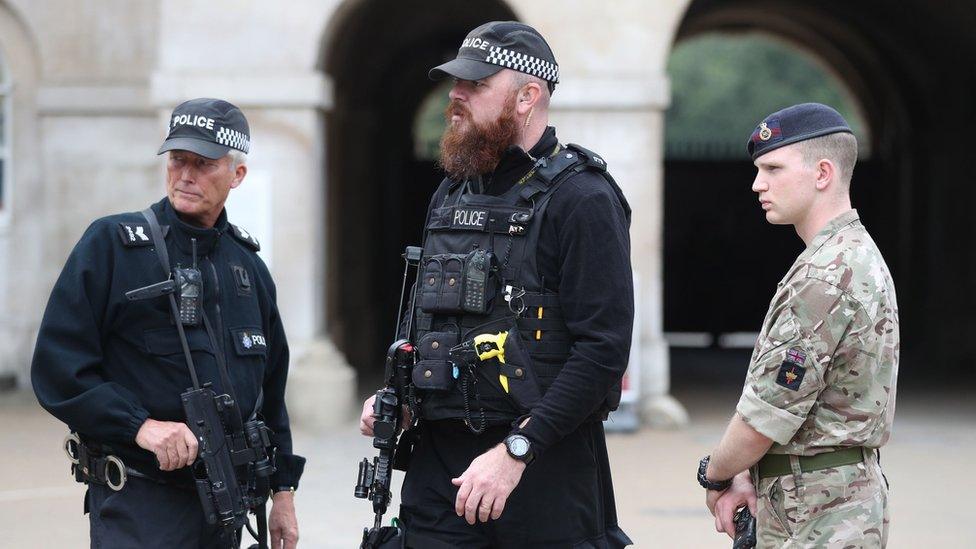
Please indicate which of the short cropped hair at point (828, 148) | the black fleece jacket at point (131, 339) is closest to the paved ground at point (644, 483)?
the black fleece jacket at point (131, 339)

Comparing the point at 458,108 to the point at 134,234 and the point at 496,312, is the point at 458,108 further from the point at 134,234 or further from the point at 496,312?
the point at 134,234

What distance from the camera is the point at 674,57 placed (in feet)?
165

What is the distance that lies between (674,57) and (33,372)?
159 ft

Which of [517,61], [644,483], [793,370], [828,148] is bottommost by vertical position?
[644,483]

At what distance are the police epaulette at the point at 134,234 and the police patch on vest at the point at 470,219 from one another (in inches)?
34.3

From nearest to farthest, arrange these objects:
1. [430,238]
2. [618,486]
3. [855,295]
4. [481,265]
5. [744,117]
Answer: [855,295] → [481,265] → [430,238] → [618,486] → [744,117]

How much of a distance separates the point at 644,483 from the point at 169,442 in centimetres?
490

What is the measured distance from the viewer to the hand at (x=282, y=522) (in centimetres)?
390

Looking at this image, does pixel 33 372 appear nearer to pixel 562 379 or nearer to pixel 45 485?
pixel 562 379

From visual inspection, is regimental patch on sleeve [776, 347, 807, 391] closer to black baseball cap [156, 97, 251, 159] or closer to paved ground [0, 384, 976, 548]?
black baseball cap [156, 97, 251, 159]

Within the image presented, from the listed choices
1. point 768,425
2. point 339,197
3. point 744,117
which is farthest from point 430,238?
point 744,117

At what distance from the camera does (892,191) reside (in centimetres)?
1631

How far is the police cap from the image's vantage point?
10.5ft

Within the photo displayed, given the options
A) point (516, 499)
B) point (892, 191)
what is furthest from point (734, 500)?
point (892, 191)
